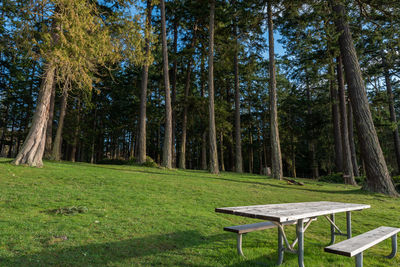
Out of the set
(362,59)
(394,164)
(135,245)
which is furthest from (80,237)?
(394,164)

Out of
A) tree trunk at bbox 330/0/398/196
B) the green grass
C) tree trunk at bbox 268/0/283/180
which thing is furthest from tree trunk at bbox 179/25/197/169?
the green grass

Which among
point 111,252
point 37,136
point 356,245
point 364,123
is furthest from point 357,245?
point 37,136

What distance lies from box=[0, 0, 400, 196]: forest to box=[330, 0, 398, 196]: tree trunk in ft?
0.17

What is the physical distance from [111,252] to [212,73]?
16.0 metres

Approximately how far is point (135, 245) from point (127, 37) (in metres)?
7.90

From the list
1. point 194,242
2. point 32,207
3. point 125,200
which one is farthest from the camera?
point 125,200

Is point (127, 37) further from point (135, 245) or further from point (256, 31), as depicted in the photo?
point (256, 31)

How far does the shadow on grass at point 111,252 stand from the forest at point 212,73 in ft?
18.2

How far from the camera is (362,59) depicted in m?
22.1

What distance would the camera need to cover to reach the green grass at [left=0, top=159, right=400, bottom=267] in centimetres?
380

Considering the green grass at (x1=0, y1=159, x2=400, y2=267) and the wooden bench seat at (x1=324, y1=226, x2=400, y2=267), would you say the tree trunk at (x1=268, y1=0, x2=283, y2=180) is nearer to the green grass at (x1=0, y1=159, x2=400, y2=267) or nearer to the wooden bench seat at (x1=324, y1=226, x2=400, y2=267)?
the green grass at (x1=0, y1=159, x2=400, y2=267)

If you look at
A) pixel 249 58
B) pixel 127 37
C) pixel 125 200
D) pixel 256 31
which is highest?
pixel 256 31

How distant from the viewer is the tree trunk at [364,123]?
11742mm

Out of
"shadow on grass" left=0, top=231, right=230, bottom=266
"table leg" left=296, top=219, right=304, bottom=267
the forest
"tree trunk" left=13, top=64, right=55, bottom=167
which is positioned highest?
the forest
